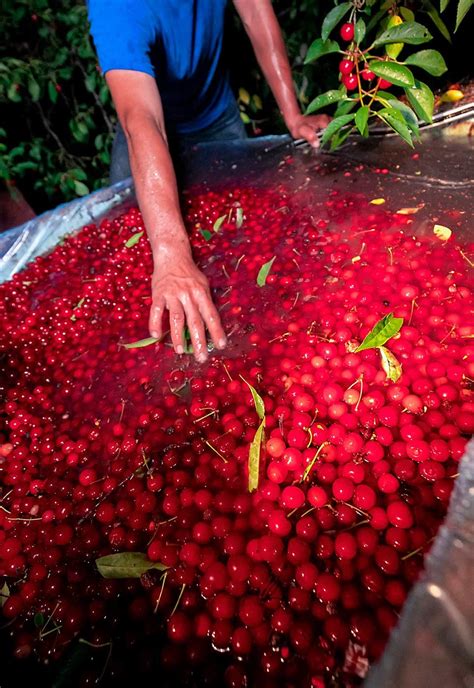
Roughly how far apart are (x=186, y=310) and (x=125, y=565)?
0.78 metres

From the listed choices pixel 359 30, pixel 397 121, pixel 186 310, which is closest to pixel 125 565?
pixel 186 310

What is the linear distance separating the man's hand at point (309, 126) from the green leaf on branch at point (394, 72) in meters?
0.70

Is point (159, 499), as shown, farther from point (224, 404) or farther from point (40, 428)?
point (40, 428)

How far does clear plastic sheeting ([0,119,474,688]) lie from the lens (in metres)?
0.51

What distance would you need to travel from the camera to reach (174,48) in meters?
2.25

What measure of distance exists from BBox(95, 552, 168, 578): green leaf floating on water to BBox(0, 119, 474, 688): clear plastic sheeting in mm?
A: 532

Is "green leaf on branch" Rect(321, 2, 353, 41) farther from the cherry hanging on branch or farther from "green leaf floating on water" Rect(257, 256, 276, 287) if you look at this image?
"green leaf floating on water" Rect(257, 256, 276, 287)

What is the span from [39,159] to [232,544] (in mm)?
4762

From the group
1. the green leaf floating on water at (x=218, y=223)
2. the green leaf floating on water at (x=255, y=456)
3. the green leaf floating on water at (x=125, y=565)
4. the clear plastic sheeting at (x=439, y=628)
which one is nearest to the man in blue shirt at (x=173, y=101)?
the green leaf floating on water at (x=218, y=223)

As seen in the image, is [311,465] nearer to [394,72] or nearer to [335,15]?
[394,72]

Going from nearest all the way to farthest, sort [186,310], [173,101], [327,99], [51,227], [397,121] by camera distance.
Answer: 1. [186,310]
2. [397,121]
3. [327,99]
4. [51,227]
5. [173,101]

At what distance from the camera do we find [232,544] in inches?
34.1

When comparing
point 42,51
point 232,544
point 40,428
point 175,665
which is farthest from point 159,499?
point 42,51

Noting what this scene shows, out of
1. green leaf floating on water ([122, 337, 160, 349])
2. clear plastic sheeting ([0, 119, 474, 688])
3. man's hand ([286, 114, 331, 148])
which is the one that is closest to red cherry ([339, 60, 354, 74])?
clear plastic sheeting ([0, 119, 474, 688])
